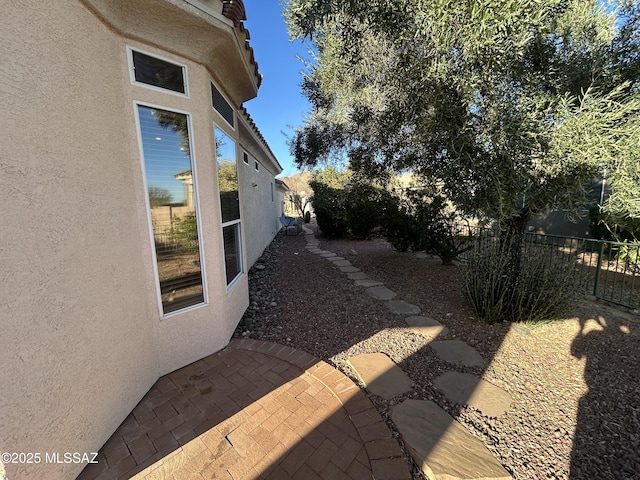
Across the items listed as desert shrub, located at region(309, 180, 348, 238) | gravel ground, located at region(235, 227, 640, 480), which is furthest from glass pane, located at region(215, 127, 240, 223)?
desert shrub, located at region(309, 180, 348, 238)

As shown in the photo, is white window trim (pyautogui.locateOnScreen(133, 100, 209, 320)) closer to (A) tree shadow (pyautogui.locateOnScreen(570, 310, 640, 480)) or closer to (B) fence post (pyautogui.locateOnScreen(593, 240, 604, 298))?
(A) tree shadow (pyautogui.locateOnScreen(570, 310, 640, 480))

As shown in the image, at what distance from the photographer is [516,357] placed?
3266 mm

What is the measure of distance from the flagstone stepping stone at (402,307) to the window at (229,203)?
2799 millimetres

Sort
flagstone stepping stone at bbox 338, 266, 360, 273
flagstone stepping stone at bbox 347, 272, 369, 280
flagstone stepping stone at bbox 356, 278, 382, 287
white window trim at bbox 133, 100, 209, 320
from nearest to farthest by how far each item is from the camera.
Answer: white window trim at bbox 133, 100, 209, 320, flagstone stepping stone at bbox 356, 278, 382, 287, flagstone stepping stone at bbox 347, 272, 369, 280, flagstone stepping stone at bbox 338, 266, 360, 273

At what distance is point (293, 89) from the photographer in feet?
29.1

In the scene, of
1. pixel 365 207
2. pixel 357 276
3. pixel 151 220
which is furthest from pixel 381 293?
pixel 365 207

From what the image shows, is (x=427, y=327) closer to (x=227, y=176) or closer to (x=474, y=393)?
(x=474, y=393)

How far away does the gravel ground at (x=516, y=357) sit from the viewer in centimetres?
206

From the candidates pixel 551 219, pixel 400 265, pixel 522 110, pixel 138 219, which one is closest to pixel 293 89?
pixel 400 265

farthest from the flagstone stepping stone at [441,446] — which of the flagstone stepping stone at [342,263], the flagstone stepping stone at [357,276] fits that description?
the flagstone stepping stone at [342,263]

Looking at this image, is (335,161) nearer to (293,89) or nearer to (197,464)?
(293,89)

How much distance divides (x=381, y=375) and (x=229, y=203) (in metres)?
3.03

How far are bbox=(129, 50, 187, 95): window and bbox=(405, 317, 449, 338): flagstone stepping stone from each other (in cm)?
433

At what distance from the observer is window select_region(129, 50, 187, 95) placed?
2.51 meters
